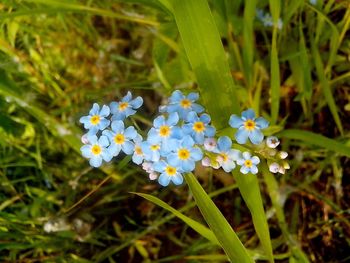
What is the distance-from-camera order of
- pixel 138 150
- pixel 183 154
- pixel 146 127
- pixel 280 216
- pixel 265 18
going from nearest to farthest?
1. pixel 183 154
2. pixel 138 150
3. pixel 280 216
4. pixel 265 18
5. pixel 146 127

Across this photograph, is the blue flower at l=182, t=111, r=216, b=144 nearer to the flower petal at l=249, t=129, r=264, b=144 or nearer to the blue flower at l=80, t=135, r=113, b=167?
the flower petal at l=249, t=129, r=264, b=144

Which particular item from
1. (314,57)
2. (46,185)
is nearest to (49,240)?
(46,185)

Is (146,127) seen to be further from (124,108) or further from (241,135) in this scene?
(241,135)

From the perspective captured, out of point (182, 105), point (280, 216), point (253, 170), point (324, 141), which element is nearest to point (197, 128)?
point (182, 105)

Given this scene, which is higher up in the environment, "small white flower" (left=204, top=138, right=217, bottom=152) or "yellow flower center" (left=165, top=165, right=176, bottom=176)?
"small white flower" (left=204, top=138, right=217, bottom=152)

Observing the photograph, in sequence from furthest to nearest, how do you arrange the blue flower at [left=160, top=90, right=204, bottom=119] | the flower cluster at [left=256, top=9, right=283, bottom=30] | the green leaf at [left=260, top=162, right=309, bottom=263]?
the flower cluster at [left=256, top=9, right=283, bottom=30], the green leaf at [left=260, top=162, right=309, bottom=263], the blue flower at [left=160, top=90, right=204, bottom=119]

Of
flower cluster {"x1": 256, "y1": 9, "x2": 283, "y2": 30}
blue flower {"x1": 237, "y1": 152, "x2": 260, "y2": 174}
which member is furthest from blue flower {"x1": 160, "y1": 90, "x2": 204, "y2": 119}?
flower cluster {"x1": 256, "y1": 9, "x2": 283, "y2": 30}
